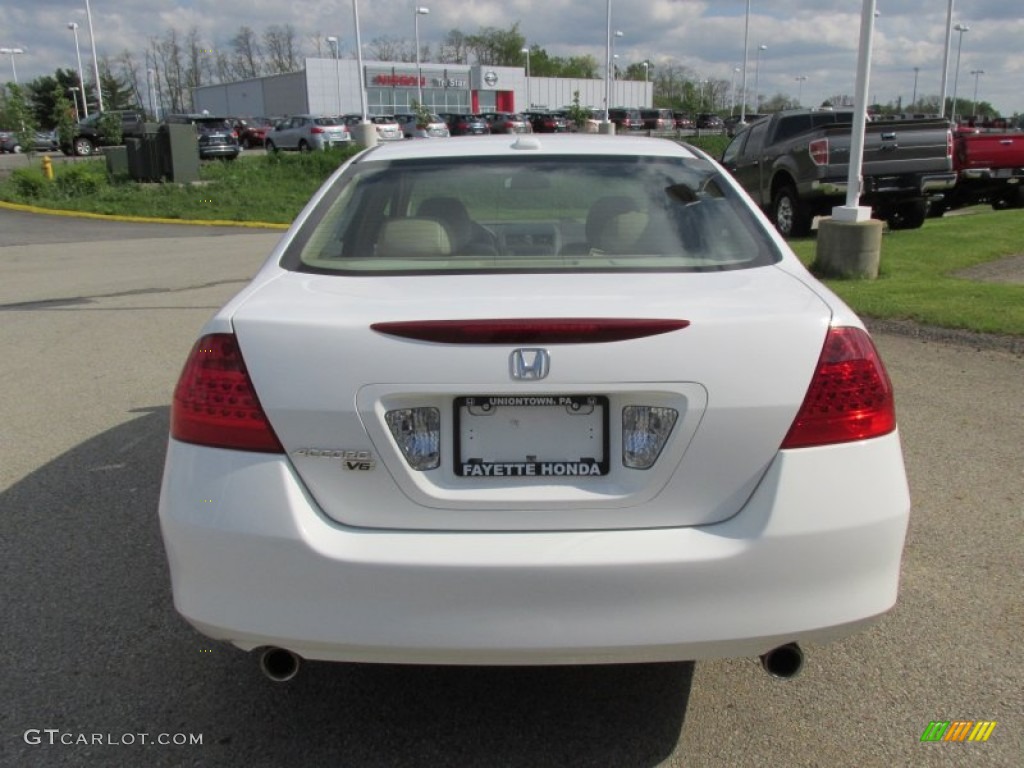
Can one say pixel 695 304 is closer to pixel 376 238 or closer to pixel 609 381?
pixel 609 381

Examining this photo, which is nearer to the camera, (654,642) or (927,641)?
(654,642)

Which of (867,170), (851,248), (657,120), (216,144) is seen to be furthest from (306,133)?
(851,248)

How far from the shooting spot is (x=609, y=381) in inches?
88.0

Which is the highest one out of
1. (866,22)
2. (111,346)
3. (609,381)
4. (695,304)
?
(866,22)

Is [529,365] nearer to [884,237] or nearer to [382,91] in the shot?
[884,237]

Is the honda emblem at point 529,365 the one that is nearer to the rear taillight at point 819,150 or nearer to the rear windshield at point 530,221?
the rear windshield at point 530,221

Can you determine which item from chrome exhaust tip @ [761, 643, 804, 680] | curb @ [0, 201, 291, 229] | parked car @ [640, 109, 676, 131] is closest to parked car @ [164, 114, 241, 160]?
curb @ [0, 201, 291, 229]

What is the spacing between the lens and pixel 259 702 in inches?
114

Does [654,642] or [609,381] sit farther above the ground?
[609,381]

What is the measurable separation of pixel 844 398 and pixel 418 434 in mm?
1065

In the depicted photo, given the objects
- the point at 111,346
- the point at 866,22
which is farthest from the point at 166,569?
the point at 866,22

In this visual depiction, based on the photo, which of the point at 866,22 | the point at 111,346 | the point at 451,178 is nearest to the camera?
the point at 451,178

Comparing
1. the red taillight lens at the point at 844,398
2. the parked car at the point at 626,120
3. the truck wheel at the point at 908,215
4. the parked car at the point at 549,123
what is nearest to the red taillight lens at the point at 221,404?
the red taillight lens at the point at 844,398

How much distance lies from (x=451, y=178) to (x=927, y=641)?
2302 millimetres
